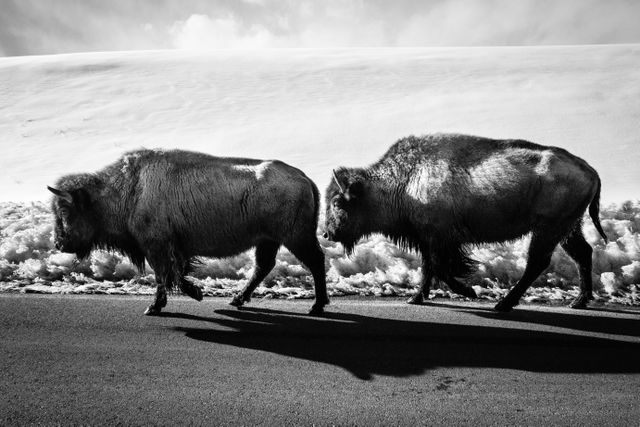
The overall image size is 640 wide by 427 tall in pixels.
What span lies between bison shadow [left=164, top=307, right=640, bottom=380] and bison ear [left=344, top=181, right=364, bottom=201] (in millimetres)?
1671

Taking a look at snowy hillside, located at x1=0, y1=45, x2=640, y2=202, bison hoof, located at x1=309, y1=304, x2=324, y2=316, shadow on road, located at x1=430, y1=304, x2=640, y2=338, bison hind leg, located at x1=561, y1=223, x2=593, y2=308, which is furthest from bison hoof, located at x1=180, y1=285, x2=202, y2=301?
snowy hillside, located at x1=0, y1=45, x2=640, y2=202

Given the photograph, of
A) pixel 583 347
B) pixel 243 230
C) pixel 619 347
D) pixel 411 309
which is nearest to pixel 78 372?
pixel 243 230

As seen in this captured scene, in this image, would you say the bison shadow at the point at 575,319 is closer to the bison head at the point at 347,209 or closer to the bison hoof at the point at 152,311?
the bison head at the point at 347,209

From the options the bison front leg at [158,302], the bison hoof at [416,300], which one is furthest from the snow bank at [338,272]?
the bison front leg at [158,302]

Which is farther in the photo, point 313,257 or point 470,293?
point 470,293

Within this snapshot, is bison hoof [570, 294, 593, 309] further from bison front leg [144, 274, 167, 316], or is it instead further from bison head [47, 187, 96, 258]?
bison head [47, 187, 96, 258]

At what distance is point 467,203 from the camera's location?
18.9 feet

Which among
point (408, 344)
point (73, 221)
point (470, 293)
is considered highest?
point (73, 221)

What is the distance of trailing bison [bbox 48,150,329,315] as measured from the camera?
5.36m

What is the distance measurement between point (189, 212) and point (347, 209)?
1.80 meters

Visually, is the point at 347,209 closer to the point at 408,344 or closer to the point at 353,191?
the point at 353,191

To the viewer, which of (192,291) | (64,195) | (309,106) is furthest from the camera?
(309,106)

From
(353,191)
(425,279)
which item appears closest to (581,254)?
(425,279)

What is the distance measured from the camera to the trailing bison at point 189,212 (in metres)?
5.36
